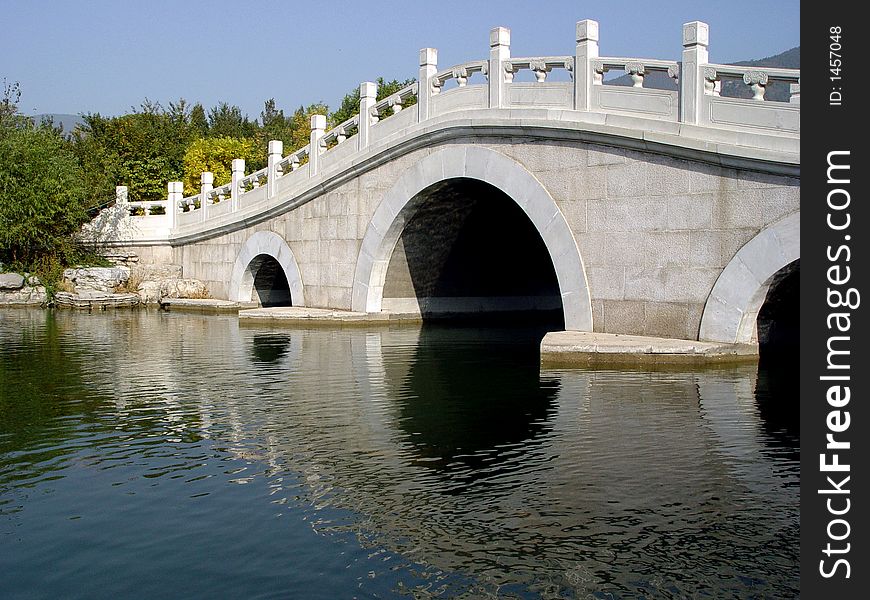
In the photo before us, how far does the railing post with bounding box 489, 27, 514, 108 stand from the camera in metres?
15.3

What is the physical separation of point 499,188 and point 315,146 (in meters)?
6.56

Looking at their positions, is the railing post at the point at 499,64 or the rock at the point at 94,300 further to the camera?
the rock at the point at 94,300

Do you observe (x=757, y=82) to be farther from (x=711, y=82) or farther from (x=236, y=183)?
(x=236, y=183)

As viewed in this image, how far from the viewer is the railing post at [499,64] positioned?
15.3m

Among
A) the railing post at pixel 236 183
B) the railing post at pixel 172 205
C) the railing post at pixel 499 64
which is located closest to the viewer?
the railing post at pixel 499 64

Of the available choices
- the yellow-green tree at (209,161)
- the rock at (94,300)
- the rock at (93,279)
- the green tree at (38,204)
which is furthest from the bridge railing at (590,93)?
the yellow-green tree at (209,161)

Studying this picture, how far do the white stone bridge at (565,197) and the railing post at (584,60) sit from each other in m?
0.03

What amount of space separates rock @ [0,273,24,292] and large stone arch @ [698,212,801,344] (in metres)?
20.3

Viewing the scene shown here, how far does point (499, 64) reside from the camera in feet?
50.5

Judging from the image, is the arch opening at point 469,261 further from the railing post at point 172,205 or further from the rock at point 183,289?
the railing post at point 172,205

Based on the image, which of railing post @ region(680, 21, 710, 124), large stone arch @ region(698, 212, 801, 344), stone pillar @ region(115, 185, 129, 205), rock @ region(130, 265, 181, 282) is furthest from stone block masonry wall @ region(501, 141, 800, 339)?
stone pillar @ region(115, 185, 129, 205)
